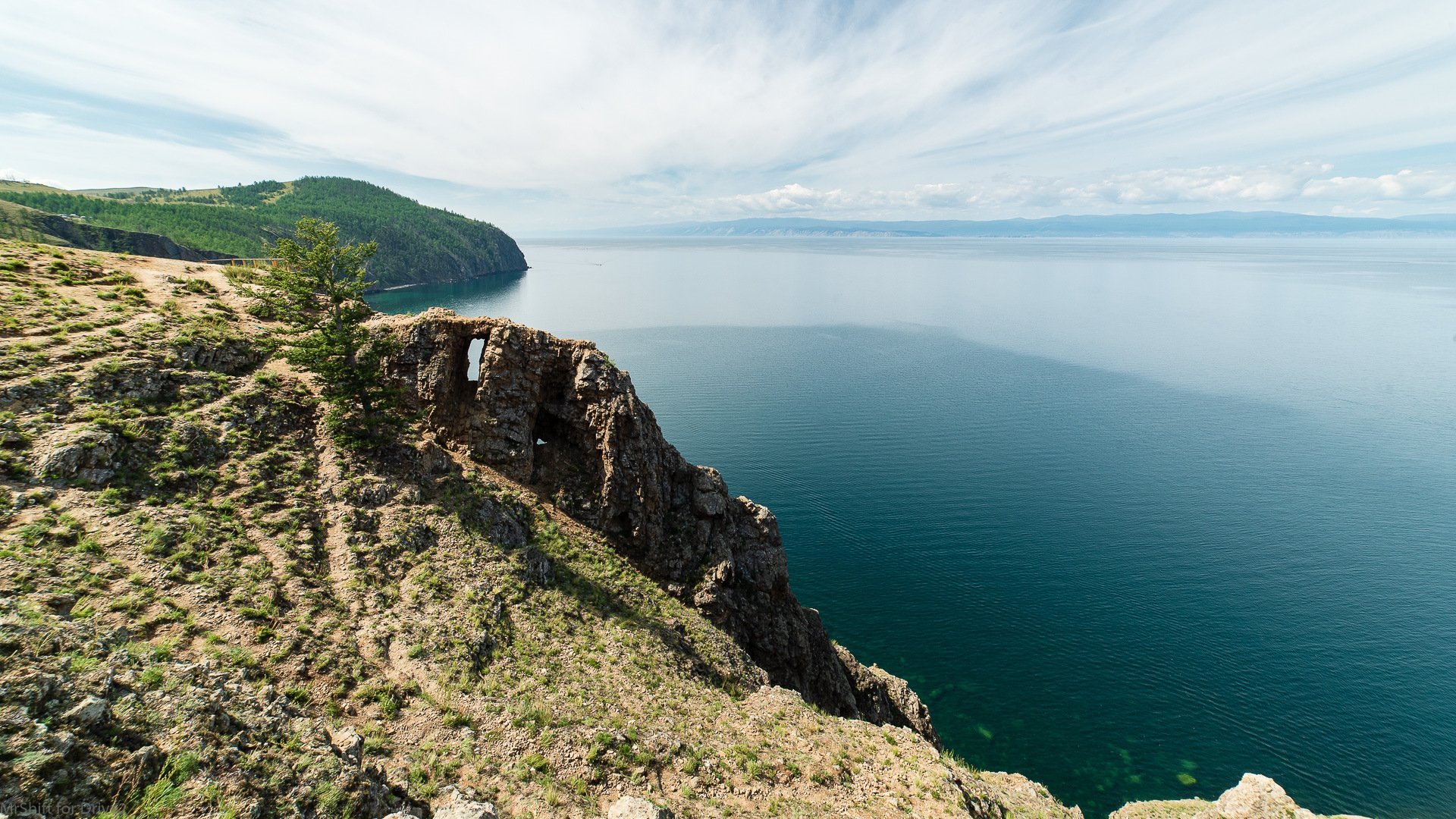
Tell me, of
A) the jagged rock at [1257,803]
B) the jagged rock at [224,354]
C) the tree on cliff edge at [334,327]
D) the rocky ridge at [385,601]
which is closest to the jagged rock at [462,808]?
the rocky ridge at [385,601]

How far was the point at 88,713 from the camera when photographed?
13.7m

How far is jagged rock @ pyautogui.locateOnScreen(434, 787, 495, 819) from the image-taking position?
15914 mm

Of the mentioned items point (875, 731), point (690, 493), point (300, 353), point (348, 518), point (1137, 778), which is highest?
point (300, 353)

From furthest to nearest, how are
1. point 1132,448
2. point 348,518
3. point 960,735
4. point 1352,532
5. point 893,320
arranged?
point 893,320 → point 1132,448 → point 1352,532 → point 960,735 → point 348,518

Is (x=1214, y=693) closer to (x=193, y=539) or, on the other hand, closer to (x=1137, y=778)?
(x=1137, y=778)

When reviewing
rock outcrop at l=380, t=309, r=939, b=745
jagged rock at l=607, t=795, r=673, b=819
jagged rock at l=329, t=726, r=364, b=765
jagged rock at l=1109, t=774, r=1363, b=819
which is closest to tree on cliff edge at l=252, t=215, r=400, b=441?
rock outcrop at l=380, t=309, r=939, b=745

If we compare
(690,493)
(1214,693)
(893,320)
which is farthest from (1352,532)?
(893,320)

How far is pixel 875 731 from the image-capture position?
2841 cm

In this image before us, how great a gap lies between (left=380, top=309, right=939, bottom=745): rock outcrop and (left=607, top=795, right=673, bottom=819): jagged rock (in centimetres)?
1850

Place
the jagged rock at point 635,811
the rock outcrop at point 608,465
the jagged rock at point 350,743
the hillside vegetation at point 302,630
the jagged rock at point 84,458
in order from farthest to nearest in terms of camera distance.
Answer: the rock outcrop at point 608,465 → the jagged rock at point 84,458 → the jagged rock at point 635,811 → the jagged rock at point 350,743 → the hillside vegetation at point 302,630

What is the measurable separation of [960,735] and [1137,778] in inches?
483

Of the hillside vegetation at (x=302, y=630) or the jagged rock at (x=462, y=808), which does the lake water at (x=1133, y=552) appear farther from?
the jagged rock at (x=462, y=808)

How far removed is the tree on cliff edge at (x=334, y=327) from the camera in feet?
102

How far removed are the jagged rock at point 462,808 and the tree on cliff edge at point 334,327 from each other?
21827mm
